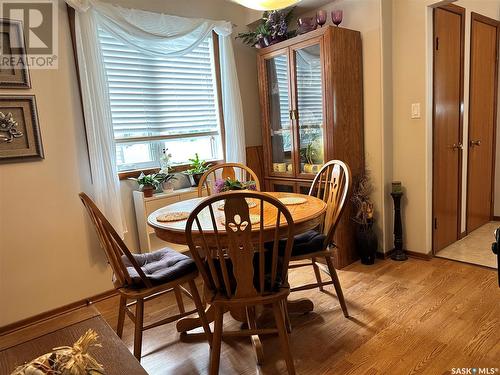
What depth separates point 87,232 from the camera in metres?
2.53

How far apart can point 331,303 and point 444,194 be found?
4.93 ft

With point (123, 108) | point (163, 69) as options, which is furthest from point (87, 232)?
point (163, 69)

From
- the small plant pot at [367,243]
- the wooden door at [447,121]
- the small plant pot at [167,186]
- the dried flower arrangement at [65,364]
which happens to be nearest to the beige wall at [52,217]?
the small plant pot at [167,186]

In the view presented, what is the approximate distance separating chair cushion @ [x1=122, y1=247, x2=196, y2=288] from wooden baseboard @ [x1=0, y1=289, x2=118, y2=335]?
853 millimetres

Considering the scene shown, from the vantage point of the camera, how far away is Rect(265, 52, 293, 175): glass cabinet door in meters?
3.12

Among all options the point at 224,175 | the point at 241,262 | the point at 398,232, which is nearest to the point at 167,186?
the point at 224,175

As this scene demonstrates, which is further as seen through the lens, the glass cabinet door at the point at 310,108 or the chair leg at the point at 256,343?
the glass cabinet door at the point at 310,108

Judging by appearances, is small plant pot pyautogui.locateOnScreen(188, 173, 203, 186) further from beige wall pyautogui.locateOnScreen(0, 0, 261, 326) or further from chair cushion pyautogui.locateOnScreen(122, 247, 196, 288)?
chair cushion pyautogui.locateOnScreen(122, 247, 196, 288)

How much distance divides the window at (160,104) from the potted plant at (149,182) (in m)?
0.19

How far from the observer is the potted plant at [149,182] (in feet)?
8.76

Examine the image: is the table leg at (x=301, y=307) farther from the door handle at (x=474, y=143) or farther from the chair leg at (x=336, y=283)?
the door handle at (x=474, y=143)

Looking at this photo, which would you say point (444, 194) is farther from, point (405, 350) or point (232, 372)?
point (232, 372)

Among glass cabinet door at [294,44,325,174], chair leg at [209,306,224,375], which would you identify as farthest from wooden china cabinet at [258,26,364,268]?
chair leg at [209,306,224,375]

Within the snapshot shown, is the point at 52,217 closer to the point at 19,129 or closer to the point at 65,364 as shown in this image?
the point at 19,129
